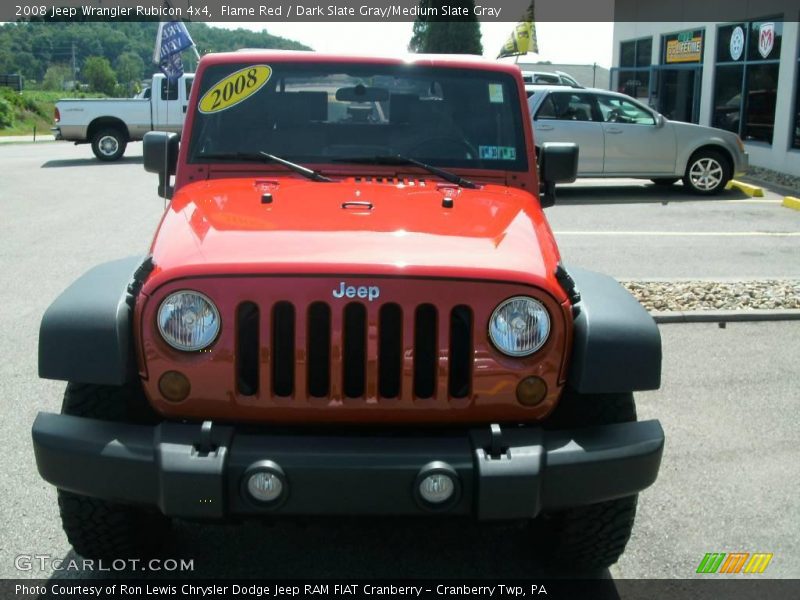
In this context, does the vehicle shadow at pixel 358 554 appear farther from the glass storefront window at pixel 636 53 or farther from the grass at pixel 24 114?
the grass at pixel 24 114

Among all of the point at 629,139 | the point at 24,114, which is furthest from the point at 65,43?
the point at 629,139

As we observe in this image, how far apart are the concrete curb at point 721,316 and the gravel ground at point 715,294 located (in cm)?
12

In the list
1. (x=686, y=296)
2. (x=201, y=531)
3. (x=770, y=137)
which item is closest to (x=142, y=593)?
(x=201, y=531)

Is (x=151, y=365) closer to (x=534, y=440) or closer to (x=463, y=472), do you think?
(x=463, y=472)

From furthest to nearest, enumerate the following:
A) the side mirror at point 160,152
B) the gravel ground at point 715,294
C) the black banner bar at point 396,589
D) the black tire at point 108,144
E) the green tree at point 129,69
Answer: the green tree at point 129,69
the black tire at point 108,144
the gravel ground at point 715,294
the side mirror at point 160,152
the black banner bar at point 396,589

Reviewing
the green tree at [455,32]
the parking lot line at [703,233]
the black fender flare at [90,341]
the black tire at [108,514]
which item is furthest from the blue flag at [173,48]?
the green tree at [455,32]

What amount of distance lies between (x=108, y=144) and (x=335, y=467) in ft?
67.1

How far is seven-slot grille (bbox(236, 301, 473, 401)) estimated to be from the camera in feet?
9.62

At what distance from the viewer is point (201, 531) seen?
12.6 feet

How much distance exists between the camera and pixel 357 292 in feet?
9.61

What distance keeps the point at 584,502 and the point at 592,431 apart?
232 millimetres

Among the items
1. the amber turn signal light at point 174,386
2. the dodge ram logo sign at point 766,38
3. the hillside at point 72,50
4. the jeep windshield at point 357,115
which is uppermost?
the hillside at point 72,50

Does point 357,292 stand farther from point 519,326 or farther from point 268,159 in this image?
point 268,159

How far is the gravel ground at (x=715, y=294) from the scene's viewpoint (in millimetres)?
7309
